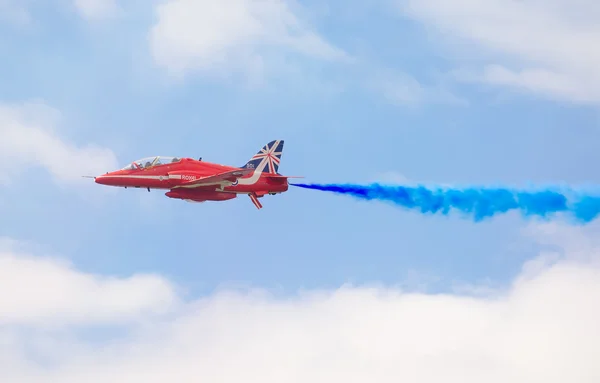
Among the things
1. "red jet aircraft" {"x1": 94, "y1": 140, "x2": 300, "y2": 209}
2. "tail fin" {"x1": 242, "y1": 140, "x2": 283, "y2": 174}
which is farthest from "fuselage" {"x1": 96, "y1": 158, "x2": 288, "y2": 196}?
"tail fin" {"x1": 242, "y1": 140, "x2": 283, "y2": 174}

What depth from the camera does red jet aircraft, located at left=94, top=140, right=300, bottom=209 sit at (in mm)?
136250

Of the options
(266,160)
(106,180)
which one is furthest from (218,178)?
(106,180)

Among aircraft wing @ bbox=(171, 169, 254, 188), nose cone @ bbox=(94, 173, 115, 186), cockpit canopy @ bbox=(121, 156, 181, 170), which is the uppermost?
cockpit canopy @ bbox=(121, 156, 181, 170)

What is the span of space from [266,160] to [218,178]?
14.9 feet

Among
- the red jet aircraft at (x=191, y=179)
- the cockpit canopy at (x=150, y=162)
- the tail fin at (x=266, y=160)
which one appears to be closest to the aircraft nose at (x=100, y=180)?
the red jet aircraft at (x=191, y=179)

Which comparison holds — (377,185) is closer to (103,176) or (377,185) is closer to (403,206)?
(403,206)

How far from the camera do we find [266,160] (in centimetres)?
13762

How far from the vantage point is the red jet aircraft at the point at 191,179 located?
447ft

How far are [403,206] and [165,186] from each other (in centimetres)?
1928

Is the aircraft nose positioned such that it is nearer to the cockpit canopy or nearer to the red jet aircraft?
the red jet aircraft

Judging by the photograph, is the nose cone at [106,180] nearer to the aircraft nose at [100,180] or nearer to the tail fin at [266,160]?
the aircraft nose at [100,180]

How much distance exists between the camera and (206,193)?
13675cm

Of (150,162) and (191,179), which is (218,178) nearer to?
(191,179)

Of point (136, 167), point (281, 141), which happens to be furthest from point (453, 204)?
point (136, 167)
